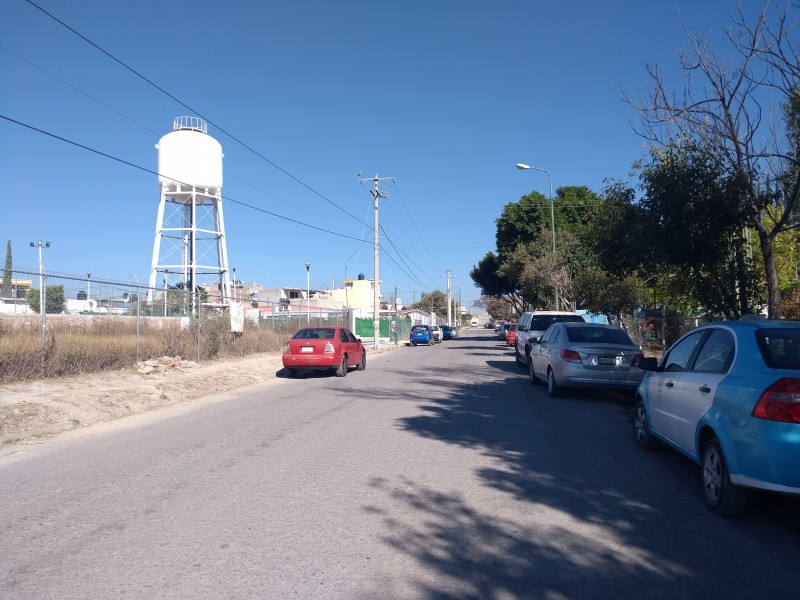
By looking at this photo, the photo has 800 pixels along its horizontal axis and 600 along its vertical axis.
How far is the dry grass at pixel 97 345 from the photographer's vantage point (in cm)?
1292

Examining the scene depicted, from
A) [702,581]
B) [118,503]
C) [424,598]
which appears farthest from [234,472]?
[702,581]

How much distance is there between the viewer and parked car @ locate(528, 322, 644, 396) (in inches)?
480

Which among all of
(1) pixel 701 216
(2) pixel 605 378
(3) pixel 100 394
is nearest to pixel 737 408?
(2) pixel 605 378

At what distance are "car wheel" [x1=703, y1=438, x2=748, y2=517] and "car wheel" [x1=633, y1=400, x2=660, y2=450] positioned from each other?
212 cm

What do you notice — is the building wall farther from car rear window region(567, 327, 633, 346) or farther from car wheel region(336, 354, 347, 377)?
car rear window region(567, 327, 633, 346)

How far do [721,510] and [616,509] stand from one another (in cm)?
84

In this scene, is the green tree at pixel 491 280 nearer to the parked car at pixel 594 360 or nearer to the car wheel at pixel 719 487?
the parked car at pixel 594 360

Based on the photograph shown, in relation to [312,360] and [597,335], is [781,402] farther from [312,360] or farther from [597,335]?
[312,360]

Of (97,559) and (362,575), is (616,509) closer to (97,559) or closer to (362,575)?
(362,575)

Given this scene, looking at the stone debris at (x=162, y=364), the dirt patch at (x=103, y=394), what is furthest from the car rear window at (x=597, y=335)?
the stone debris at (x=162, y=364)

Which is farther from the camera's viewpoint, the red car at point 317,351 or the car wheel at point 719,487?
the red car at point 317,351

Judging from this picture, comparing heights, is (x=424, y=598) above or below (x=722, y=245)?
below

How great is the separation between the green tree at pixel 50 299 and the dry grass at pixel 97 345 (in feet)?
0.93

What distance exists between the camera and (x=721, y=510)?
5559 mm
